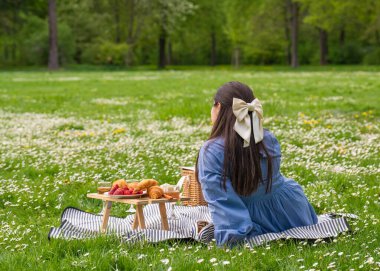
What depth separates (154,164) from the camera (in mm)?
Answer: 9430

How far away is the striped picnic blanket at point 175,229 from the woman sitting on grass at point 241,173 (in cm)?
17

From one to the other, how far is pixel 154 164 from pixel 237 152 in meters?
4.03

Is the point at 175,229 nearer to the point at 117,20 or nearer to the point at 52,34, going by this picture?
the point at 52,34

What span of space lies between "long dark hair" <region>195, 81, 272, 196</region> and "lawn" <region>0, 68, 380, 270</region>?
626 millimetres

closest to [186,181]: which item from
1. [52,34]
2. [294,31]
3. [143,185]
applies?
[143,185]

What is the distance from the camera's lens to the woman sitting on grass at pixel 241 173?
5438 millimetres

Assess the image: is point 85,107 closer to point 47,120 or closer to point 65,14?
point 47,120

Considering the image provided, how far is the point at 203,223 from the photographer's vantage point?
591 cm

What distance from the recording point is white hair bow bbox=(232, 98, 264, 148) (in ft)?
17.7

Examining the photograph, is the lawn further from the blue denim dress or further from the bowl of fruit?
the bowl of fruit

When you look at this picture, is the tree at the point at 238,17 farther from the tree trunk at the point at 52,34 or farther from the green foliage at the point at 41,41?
the tree trunk at the point at 52,34

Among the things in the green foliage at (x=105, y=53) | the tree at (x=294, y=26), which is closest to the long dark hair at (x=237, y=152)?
the tree at (x=294, y=26)

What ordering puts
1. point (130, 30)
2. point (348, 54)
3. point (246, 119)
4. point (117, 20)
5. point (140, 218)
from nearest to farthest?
point (246, 119), point (140, 218), point (130, 30), point (348, 54), point (117, 20)

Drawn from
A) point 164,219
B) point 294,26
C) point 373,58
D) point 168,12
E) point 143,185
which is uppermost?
point 168,12
